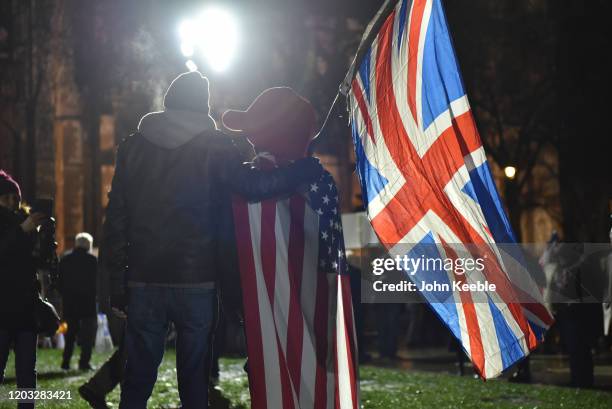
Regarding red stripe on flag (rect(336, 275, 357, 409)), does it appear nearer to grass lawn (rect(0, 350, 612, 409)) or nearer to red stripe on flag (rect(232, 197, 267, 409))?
red stripe on flag (rect(232, 197, 267, 409))

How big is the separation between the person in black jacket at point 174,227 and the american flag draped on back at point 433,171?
759 mm

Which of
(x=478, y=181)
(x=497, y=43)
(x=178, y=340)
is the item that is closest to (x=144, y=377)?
(x=178, y=340)

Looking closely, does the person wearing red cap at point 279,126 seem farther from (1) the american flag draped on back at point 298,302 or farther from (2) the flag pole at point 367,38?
(1) the american flag draped on back at point 298,302

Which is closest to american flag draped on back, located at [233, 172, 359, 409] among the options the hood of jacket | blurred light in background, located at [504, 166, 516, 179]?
the hood of jacket

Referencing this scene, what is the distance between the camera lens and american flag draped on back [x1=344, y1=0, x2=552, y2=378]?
19.9 ft

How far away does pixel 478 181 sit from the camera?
20.6ft

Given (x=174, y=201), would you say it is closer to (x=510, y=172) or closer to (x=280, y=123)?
(x=280, y=123)

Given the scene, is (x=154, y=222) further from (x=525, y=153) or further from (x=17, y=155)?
(x=17, y=155)

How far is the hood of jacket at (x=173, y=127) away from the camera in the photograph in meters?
5.66

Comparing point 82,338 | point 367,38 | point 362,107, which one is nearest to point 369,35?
point 367,38

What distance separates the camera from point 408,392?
39.7 ft

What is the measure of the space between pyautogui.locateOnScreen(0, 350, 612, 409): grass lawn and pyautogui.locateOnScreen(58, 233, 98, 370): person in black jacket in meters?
0.74

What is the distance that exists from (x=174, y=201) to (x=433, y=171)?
154 centimetres

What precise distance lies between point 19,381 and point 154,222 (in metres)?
2.77
